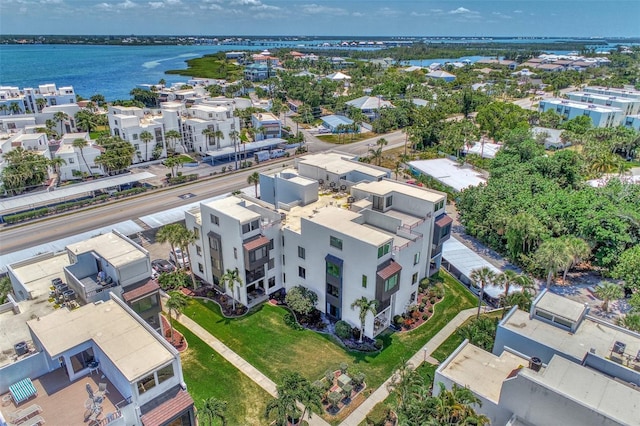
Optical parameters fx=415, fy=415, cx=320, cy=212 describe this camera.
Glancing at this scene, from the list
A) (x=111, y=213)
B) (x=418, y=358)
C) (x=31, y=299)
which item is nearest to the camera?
(x=31, y=299)

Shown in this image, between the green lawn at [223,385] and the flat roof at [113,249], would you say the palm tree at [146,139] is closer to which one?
the flat roof at [113,249]

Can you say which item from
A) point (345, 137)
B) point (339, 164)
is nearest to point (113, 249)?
point (339, 164)

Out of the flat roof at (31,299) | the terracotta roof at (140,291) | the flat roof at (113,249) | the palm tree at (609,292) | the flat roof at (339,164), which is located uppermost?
the flat roof at (339,164)

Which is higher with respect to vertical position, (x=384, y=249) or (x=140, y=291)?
(x=384, y=249)

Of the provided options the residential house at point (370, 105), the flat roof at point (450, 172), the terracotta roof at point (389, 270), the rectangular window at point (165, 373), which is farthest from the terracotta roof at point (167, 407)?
the residential house at point (370, 105)

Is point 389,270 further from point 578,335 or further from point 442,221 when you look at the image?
point 578,335

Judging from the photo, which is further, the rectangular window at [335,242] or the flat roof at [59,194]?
the flat roof at [59,194]
